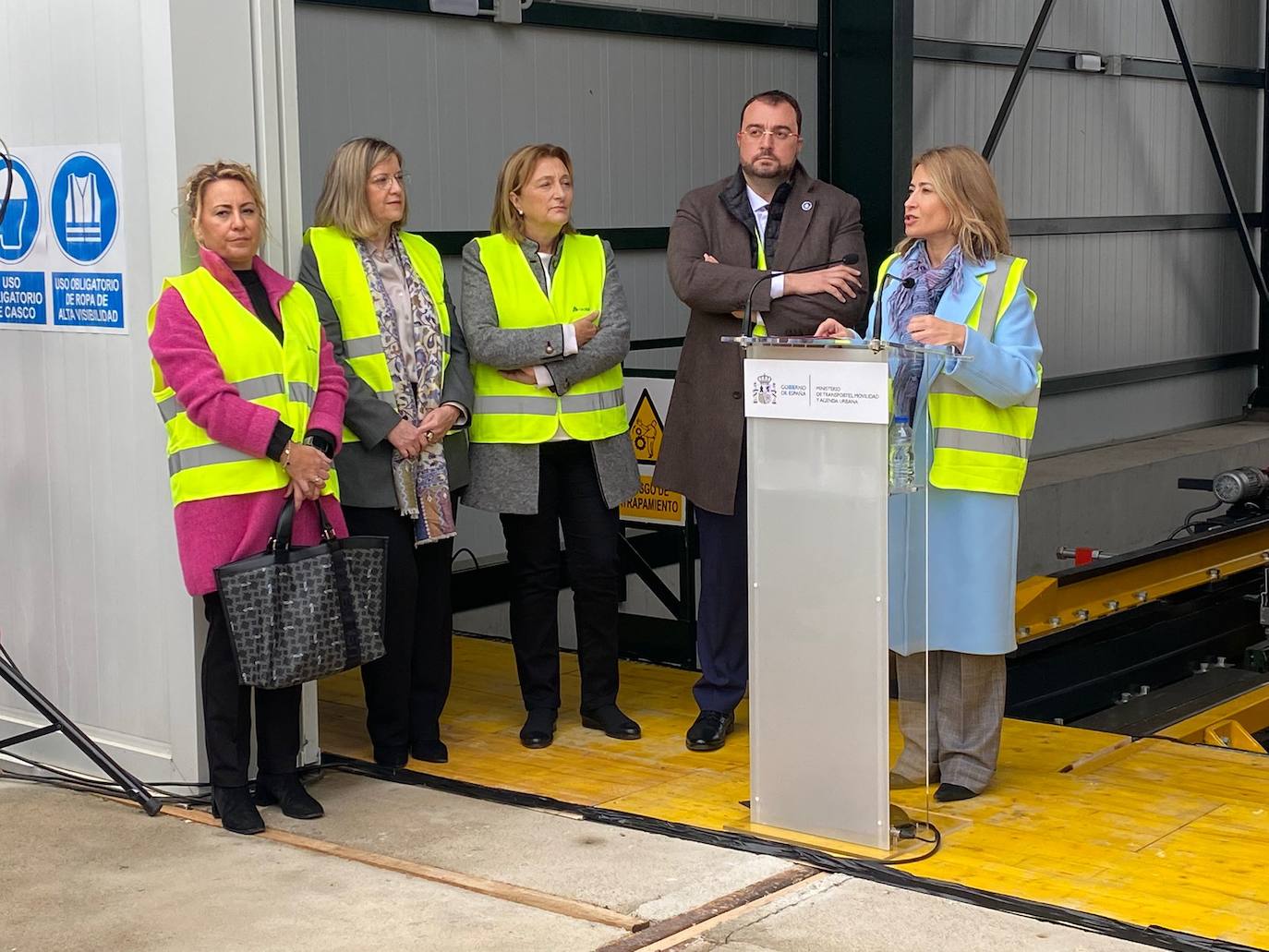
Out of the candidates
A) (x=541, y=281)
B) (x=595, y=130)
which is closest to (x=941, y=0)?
(x=595, y=130)

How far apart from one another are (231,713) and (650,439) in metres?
2.09

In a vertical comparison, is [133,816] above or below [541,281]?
below

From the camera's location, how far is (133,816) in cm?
415

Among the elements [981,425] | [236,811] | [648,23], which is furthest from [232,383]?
[648,23]

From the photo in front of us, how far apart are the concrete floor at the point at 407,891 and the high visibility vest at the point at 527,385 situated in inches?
41.0

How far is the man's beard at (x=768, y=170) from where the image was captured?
14.5 ft

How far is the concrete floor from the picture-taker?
3236 millimetres

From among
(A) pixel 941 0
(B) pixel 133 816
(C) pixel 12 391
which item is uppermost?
(A) pixel 941 0

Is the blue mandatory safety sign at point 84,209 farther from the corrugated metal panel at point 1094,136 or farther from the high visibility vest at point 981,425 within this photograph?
the corrugated metal panel at point 1094,136

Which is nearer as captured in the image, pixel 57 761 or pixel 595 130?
pixel 57 761

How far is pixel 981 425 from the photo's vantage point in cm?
397

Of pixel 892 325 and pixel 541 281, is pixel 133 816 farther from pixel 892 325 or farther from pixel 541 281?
pixel 892 325

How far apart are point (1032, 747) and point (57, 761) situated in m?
2.74

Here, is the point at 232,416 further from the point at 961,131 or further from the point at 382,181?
the point at 961,131
